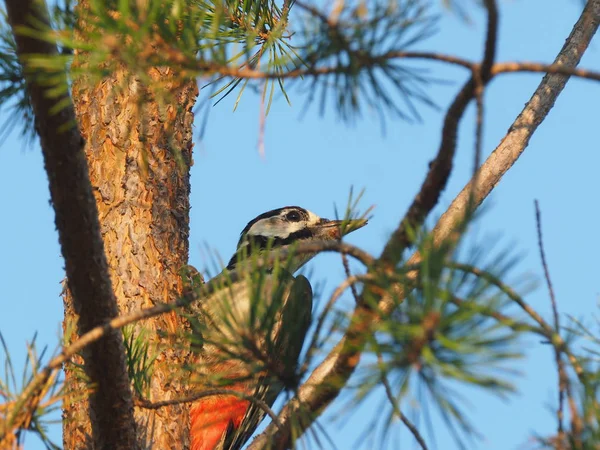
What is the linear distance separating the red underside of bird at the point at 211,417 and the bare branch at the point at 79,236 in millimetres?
1220

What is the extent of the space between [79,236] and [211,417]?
6.34 feet

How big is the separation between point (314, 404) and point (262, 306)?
283 mm

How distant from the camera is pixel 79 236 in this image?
6.55ft

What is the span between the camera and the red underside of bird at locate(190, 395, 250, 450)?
3629mm

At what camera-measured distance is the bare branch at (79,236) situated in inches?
70.2

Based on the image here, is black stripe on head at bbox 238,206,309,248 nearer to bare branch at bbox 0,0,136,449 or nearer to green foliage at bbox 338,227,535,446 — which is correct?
bare branch at bbox 0,0,136,449

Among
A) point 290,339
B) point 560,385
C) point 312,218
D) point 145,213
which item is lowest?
point 560,385

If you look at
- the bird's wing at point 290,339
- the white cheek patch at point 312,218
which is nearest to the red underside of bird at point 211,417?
the white cheek patch at point 312,218

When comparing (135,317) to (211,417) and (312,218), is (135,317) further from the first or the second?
(312,218)

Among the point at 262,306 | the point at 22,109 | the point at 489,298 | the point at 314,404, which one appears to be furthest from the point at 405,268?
the point at 22,109

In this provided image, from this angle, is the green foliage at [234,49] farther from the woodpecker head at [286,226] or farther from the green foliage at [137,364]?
the woodpecker head at [286,226]

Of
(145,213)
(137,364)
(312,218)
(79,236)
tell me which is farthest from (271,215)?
(79,236)

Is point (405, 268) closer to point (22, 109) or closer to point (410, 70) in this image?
point (410, 70)

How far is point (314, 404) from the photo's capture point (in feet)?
6.24
